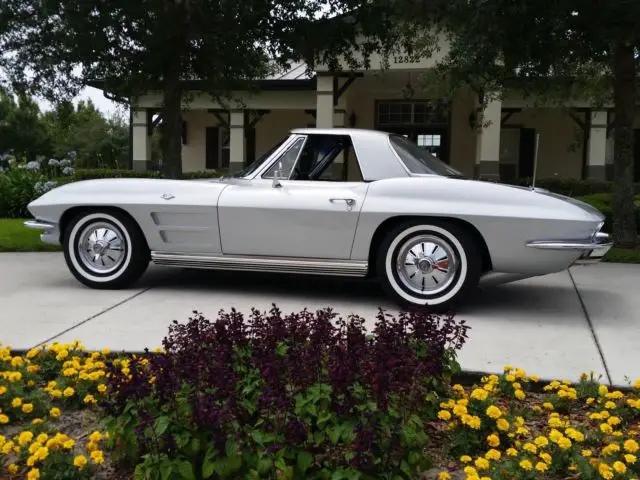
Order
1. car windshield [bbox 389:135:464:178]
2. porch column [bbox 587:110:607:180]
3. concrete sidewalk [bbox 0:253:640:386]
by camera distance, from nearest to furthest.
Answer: concrete sidewalk [bbox 0:253:640:386] < car windshield [bbox 389:135:464:178] < porch column [bbox 587:110:607:180]

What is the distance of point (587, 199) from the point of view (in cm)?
1181

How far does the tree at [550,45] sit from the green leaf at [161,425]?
18.6 feet

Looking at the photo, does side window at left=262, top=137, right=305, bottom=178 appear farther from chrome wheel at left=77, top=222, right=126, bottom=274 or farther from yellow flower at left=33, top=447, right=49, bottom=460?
yellow flower at left=33, top=447, right=49, bottom=460

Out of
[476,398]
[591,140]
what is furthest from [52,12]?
[591,140]

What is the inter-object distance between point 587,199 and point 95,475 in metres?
11.0

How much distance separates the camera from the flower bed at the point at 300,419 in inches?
92.0

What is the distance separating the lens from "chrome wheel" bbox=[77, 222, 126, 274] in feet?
18.9

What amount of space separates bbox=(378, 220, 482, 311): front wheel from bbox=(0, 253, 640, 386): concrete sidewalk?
0.25 m

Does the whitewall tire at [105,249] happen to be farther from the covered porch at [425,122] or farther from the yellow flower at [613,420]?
the covered porch at [425,122]

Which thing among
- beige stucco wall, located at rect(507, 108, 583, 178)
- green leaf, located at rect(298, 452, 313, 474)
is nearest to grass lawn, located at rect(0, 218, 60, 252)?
green leaf, located at rect(298, 452, 313, 474)

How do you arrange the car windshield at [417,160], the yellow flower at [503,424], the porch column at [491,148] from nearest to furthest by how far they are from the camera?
the yellow flower at [503,424]
the car windshield at [417,160]
the porch column at [491,148]

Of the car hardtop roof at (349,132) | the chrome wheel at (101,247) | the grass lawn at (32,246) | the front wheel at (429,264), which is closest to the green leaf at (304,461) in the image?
the front wheel at (429,264)

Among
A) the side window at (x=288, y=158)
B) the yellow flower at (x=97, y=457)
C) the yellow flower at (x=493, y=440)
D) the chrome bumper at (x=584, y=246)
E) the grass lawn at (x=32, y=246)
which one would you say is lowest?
the yellow flower at (x=97, y=457)

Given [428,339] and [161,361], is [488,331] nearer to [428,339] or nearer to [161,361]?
[428,339]
